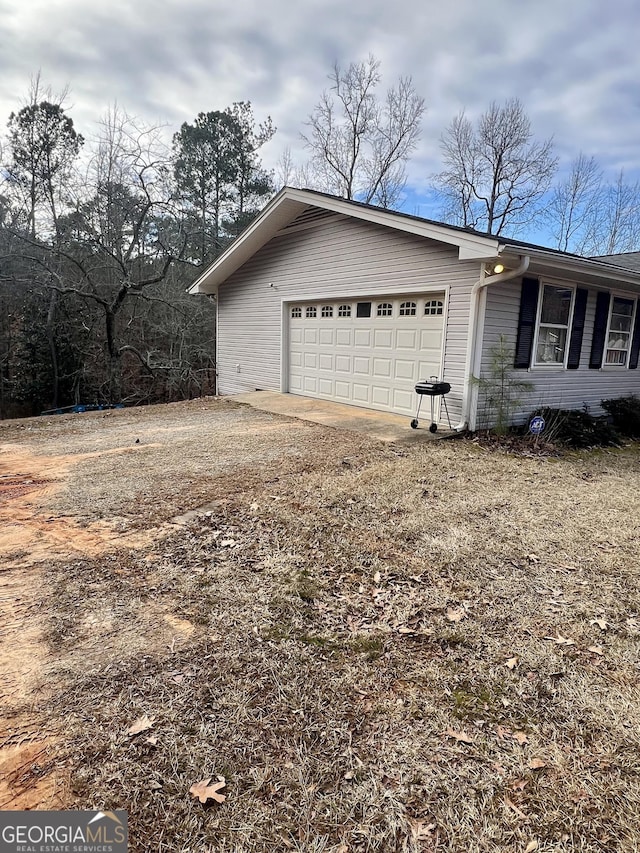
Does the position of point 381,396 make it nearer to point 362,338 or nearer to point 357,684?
point 362,338

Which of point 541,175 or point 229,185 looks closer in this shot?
point 229,185

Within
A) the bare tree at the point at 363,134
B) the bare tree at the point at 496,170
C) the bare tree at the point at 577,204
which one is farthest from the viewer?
the bare tree at the point at 577,204

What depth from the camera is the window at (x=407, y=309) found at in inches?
Answer: 312

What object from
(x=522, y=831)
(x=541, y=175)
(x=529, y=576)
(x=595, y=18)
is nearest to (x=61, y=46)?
(x=595, y=18)

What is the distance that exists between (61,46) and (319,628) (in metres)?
13.9

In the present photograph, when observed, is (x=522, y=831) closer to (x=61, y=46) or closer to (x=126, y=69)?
(x=126, y=69)

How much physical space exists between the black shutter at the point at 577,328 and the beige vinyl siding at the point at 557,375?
137 mm

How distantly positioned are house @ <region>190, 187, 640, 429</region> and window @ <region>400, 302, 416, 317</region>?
0.06 ft

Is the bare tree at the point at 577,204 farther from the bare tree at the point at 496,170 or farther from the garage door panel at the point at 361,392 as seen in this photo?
the garage door panel at the point at 361,392

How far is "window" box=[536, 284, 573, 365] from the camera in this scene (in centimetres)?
754

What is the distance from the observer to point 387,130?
20281 millimetres

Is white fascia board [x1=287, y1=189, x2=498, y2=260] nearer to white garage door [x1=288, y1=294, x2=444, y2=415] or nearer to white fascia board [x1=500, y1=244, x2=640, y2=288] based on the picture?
white fascia board [x1=500, y1=244, x2=640, y2=288]

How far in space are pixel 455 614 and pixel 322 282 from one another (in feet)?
26.2

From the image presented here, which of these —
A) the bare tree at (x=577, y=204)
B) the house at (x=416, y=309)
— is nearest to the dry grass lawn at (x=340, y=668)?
the house at (x=416, y=309)
